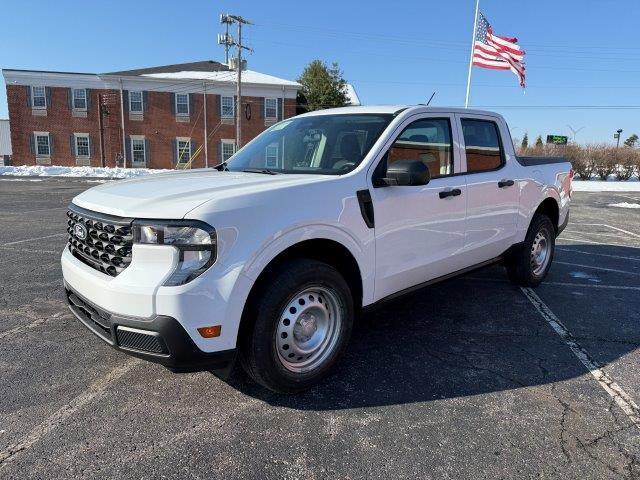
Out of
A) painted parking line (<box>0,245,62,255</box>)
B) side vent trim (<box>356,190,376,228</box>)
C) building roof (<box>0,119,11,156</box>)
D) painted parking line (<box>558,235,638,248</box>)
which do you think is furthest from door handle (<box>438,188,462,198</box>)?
building roof (<box>0,119,11,156</box>)

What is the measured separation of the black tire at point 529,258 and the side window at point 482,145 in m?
1.02

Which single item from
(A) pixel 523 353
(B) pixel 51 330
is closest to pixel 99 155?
(B) pixel 51 330

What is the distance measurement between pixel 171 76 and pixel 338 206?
33.9 m

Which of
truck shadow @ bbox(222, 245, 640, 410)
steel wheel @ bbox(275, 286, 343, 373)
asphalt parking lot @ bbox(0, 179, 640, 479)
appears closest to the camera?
asphalt parking lot @ bbox(0, 179, 640, 479)

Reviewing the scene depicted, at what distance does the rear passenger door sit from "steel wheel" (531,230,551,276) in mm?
683

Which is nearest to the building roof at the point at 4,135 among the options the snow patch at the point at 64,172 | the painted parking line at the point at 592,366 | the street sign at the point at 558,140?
the snow patch at the point at 64,172

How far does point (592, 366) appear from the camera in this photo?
11.9ft

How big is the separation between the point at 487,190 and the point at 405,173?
62.2 inches

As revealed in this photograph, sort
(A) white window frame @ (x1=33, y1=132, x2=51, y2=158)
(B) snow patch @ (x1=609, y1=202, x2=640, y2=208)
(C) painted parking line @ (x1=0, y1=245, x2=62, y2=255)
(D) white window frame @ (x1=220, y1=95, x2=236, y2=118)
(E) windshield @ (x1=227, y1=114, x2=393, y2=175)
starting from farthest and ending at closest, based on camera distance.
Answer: (D) white window frame @ (x1=220, y1=95, x2=236, y2=118), (A) white window frame @ (x1=33, y1=132, x2=51, y2=158), (B) snow patch @ (x1=609, y1=202, x2=640, y2=208), (C) painted parking line @ (x1=0, y1=245, x2=62, y2=255), (E) windshield @ (x1=227, y1=114, x2=393, y2=175)

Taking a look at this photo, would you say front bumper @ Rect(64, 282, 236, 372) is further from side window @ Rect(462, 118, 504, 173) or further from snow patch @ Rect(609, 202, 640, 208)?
snow patch @ Rect(609, 202, 640, 208)

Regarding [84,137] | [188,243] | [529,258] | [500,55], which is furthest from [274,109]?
[188,243]

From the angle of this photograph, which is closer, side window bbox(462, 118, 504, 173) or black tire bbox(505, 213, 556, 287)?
side window bbox(462, 118, 504, 173)

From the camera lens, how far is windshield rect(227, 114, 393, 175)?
11.6ft

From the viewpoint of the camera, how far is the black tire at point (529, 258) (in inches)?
209
